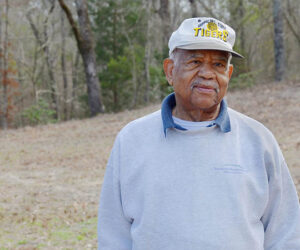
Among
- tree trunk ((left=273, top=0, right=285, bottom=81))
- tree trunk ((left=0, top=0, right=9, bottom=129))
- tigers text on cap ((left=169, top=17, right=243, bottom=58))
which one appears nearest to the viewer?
tigers text on cap ((left=169, top=17, right=243, bottom=58))

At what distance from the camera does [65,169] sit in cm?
859

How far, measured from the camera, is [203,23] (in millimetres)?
1919

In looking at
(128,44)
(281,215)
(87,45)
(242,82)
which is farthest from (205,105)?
(128,44)

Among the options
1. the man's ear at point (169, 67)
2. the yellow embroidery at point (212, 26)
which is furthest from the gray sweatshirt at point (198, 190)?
the yellow embroidery at point (212, 26)

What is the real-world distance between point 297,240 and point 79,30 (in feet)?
50.6

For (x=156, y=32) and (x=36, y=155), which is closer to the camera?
(x=36, y=155)

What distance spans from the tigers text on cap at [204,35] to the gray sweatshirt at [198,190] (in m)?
0.31

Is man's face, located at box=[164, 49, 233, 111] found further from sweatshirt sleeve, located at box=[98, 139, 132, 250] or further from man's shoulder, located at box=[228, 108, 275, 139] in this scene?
sweatshirt sleeve, located at box=[98, 139, 132, 250]

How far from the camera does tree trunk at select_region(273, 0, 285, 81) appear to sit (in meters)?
17.0

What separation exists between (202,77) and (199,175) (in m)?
0.48

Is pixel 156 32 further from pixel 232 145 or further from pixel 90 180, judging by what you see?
pixel 232 145

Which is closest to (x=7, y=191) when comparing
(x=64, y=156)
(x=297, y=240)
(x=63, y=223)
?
(x=63, y=223)

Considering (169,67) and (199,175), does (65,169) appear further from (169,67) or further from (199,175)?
(199,175)

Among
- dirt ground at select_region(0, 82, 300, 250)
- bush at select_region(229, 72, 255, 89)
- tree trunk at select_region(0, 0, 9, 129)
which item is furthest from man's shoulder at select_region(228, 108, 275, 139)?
tree trunk at select_region(0, 0, 9, 129)
